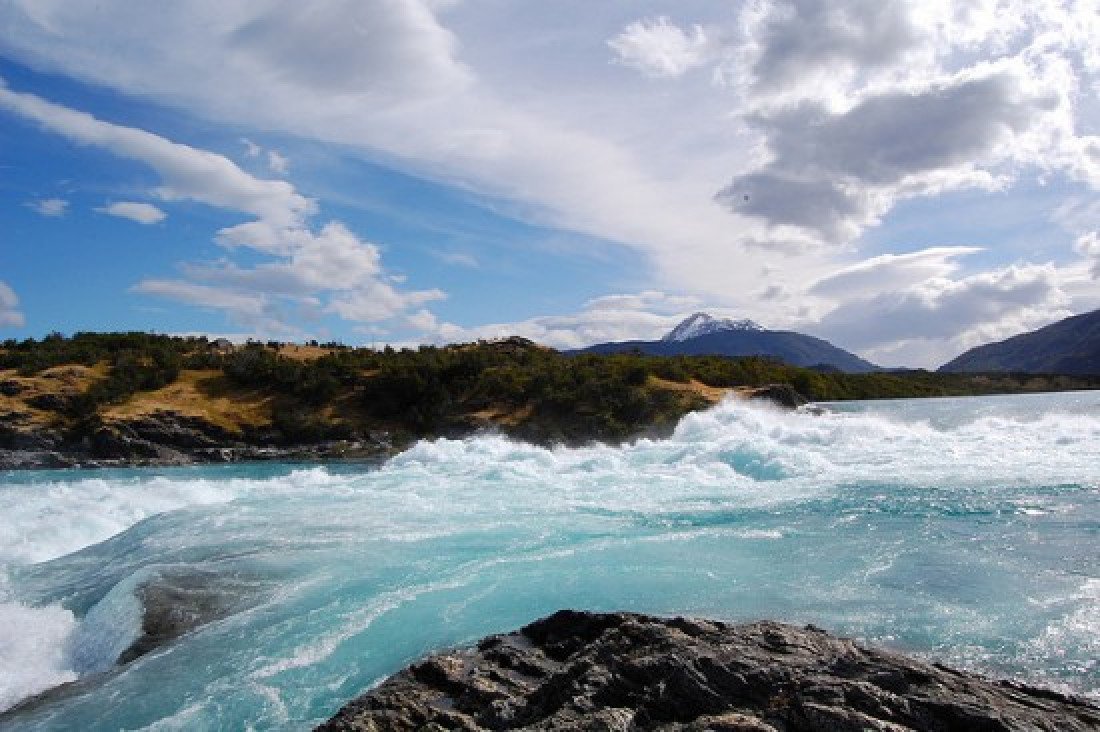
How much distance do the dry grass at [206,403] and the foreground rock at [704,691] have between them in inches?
1663

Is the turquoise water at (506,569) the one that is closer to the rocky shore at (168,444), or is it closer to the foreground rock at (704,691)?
the foreground rock at (704,691)

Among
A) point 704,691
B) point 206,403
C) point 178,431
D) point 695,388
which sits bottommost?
point 704,691

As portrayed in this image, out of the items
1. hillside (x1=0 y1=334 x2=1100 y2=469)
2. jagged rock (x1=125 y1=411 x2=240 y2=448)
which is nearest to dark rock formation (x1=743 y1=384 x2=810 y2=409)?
hillside (x1=0 y1=334 x2=1100 y2=469)

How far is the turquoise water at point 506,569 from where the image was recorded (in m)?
8.22

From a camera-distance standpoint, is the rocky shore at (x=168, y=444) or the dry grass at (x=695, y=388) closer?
the rocky shore at (x=168, y=444)

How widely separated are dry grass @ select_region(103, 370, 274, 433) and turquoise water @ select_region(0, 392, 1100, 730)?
2137 cm

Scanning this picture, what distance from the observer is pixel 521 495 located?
2047cm

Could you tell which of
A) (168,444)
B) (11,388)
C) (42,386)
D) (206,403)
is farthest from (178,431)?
(11,388)

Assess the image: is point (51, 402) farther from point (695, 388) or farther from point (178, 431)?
point (695, 388)

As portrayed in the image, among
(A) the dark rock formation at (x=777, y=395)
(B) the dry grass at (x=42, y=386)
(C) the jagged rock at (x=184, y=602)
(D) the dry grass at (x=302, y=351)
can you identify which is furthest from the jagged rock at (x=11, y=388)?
(A) the dark rock formation at (x=777, y=395)

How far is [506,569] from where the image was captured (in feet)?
39.7

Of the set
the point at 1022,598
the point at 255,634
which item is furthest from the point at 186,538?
the point at 1022,598

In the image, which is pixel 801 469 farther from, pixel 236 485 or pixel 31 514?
pixel 31 514

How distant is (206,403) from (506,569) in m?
41.6
